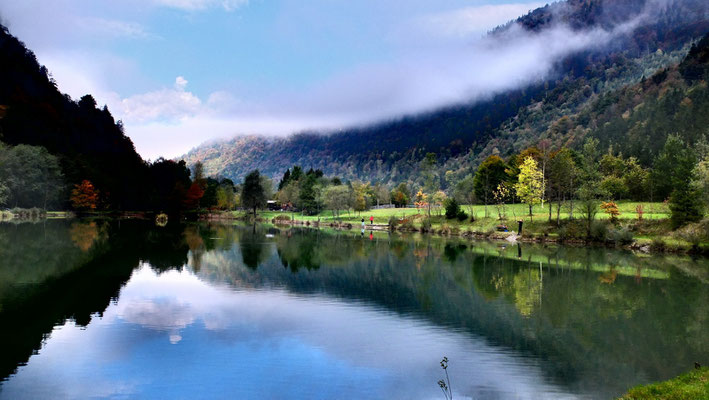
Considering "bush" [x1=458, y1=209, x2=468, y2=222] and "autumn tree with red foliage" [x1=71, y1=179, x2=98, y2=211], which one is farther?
"autumn tree with red foliage" [x1=71, y1=179, x2=98, y2=211]

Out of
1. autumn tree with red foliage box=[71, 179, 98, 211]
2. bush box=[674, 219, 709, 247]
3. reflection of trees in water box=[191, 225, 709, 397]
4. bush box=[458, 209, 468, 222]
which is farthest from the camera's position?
autumn tree with red foliage box=[71, 179, 98, 211]

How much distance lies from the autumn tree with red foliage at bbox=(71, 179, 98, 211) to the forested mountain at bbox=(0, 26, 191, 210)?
133cm

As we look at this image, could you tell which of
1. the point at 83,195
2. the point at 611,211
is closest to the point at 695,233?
the point at 611,211

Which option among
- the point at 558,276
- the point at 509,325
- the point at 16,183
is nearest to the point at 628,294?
the point at 558,276

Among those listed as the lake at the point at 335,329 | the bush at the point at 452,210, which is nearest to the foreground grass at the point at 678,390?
the lake at the point at 335,329

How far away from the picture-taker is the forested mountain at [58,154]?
101m

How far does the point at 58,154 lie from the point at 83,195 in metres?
15.6

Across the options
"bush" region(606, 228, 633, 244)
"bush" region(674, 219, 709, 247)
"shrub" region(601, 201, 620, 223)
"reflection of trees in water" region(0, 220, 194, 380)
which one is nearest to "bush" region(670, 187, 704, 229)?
"bush" region(674, 219, 709, 247)

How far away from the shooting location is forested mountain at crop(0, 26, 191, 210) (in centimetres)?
10144

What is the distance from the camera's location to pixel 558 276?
34281mm

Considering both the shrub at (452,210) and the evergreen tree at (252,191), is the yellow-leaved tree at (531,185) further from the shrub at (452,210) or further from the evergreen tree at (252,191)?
the evergreen tree at (252,191)

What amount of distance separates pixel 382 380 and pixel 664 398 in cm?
701

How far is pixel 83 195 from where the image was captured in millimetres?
115312

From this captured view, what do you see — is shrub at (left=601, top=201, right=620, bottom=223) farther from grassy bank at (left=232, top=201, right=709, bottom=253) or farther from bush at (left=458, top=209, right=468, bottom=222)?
bush at (left=458, top=209, right=468, bottom=222)
